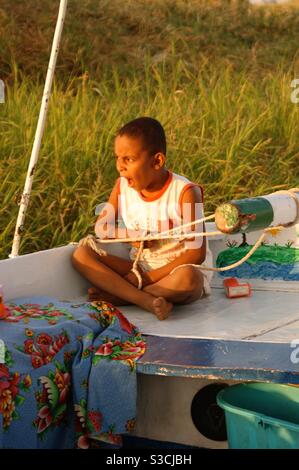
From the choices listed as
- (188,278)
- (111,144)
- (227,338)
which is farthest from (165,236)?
(111,144)

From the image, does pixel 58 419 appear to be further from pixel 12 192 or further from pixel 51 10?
pixel 51 10

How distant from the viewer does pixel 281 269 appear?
4230mm

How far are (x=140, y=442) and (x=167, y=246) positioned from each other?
3.00ft

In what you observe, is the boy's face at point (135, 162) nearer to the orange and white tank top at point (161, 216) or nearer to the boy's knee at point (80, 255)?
the orange and white tank top at point (161, 216)

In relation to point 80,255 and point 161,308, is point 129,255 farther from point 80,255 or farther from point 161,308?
point 161,308

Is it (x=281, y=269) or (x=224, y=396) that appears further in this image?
(x=281, y=269)

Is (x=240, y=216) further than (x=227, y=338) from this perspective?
Yes

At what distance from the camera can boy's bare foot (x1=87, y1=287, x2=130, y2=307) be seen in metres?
3.84

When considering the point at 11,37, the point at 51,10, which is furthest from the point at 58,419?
the point at 51,10

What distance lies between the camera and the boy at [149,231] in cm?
375

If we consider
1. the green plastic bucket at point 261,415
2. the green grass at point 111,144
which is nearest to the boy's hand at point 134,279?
the green plastic bucket at point 261,415

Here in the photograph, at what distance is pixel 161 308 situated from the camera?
3.60 metres

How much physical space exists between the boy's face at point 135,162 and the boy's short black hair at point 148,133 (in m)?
0.02

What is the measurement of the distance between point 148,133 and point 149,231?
397 millimetres
